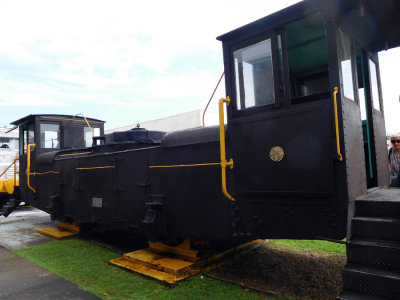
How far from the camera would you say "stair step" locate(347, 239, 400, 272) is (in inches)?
96.5

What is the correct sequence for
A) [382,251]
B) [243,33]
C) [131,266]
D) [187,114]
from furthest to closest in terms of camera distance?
[187,114], [131,266], [243,33], [382,251]

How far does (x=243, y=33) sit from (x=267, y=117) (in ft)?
3.21

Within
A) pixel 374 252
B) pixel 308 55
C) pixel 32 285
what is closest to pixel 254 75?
pixel 308 55

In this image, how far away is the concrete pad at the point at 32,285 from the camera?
3672mm

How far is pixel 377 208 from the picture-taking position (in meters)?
2.84

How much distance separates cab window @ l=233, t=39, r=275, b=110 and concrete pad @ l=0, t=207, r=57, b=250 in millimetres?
5207

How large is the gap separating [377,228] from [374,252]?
0.24 metres

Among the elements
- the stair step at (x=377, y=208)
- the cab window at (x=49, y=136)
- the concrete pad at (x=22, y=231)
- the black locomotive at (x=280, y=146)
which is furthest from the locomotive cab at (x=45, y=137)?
the stair step at (x=377, y=208)

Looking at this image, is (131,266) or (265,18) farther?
(131,266)

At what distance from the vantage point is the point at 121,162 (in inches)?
199

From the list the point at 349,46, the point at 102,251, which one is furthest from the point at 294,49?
the point at 102,251

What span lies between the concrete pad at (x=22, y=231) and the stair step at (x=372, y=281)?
5733mm

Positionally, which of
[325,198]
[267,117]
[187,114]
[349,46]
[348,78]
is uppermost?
[187,114]

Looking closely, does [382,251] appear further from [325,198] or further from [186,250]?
[186,250]
